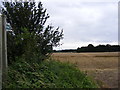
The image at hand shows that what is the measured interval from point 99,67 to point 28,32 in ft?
26.6

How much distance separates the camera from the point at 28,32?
9.82 metres

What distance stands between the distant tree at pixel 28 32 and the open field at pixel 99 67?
2109mm

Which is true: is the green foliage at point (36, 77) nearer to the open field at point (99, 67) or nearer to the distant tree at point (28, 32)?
the distant tree at point (28, 32)

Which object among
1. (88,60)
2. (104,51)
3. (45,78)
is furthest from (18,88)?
(104,51)

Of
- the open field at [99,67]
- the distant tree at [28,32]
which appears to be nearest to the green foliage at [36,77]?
the distant tree at [28,32]

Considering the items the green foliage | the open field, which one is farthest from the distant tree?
the open field

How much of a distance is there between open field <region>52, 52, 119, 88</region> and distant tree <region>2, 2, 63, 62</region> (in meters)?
2.11

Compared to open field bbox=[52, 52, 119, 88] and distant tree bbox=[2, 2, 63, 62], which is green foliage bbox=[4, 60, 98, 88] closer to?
distant tree bbox=[2, 2, 63, 62]

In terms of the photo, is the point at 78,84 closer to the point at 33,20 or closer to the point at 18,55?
the point at 18,55

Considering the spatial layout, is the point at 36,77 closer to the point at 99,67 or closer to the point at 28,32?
the point at 28,32

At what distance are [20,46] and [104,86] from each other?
3.62 metres

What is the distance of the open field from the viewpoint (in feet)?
40.0

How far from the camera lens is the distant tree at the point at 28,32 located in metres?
9.70

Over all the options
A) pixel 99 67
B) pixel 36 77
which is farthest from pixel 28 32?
pixel 99 67
